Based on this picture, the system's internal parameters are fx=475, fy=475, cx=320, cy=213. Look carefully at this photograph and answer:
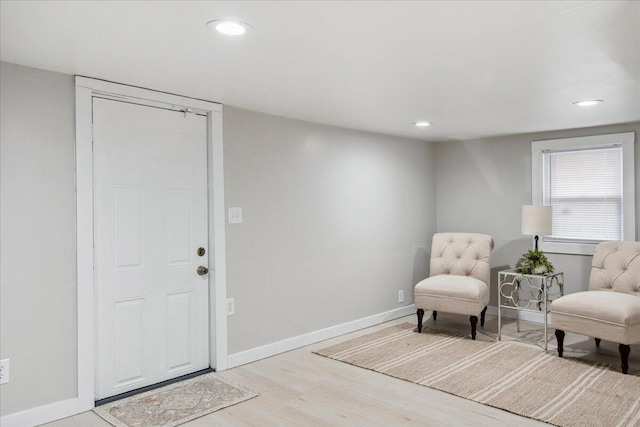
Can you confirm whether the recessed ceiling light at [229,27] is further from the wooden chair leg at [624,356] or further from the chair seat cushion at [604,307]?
the wooden chair leg at [624,356]

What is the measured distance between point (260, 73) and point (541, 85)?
1.78 m

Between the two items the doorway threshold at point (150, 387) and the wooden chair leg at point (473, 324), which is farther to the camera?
the wooden chair leg at point (473, 324)

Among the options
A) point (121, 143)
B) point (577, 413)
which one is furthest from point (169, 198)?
point (577, 413)

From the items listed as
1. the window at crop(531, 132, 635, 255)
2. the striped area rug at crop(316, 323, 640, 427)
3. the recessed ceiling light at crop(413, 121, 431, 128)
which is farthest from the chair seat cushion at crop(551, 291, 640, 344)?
the recessed ceiling light at crop(413, 121, 431, 128)

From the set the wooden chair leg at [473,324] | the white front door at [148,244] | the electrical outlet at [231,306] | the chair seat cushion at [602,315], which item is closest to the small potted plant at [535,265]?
the chair seat cushion at [602,315]

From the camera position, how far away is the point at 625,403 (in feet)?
9.55

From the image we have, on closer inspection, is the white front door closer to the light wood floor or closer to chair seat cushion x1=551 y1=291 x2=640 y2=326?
the light wood floor

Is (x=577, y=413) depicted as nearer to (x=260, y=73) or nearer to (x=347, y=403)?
(x=347, y=403)

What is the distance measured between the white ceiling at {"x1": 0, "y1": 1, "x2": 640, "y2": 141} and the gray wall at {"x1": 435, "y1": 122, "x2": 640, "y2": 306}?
4.75 feet

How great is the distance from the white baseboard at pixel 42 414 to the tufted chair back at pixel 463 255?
11.6 ft

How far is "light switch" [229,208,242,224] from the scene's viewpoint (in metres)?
3.60

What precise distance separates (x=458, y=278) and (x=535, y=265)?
70 cm

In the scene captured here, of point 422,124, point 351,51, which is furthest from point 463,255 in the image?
point 351,51

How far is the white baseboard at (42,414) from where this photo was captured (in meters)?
2.54
